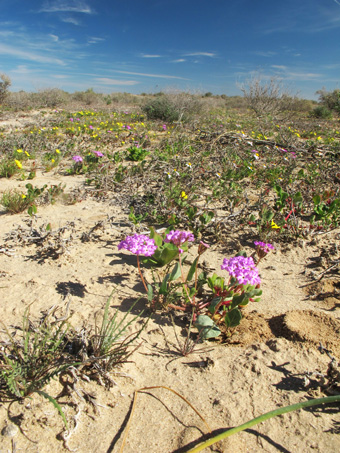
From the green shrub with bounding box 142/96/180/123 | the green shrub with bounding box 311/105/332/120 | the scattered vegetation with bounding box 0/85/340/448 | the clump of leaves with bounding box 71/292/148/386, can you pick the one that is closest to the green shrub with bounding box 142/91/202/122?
the green shrub with bounding box 142/96/180/123

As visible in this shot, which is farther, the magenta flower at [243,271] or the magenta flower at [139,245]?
the magenta flower at [139,245]

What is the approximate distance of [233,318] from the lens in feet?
6.98

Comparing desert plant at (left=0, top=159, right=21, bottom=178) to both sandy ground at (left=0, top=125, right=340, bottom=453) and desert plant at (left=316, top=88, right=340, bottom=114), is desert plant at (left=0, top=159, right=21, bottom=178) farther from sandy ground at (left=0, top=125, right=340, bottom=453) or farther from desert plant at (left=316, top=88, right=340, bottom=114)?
desert plant at (left=316, top=88, right=340, bottom=114)

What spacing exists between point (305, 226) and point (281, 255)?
→ 722 mm

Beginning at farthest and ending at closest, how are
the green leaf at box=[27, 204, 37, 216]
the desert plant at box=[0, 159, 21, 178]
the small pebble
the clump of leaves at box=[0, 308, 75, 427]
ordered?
the desert plant at box=[0, 159, 21, 178] < the green leaf at box=[27, 204, 37, 216] < the clump of leaves at box=[0, 308, 75, 427] < the small pebble

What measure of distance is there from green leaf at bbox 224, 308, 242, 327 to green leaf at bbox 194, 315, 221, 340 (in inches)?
3.8

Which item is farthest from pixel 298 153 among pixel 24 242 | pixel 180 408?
pixel 180 408

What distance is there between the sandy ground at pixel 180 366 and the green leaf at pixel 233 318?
0.39 ft

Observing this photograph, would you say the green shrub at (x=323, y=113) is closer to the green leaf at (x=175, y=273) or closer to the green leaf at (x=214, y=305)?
the green leaf at (x=175, y=273)

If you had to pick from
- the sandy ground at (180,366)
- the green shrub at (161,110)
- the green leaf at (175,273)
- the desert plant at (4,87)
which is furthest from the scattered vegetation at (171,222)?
the desert plant at (4,87)

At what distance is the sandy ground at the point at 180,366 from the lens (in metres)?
1.53

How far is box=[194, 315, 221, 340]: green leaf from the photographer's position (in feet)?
6.86

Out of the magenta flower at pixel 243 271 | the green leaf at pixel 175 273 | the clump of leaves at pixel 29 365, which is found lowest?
→ the clump of leaves at pixel 29 365

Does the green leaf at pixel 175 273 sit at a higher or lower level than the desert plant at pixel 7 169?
lower
